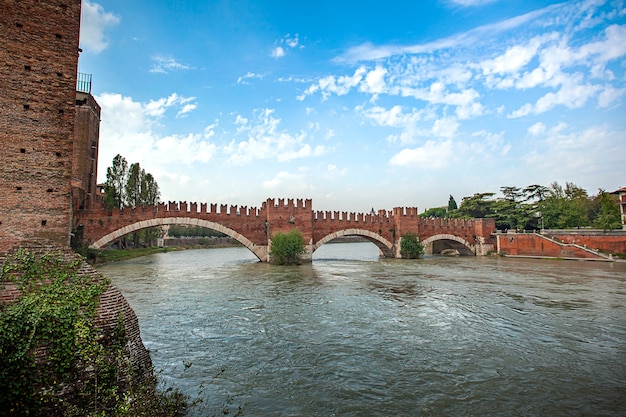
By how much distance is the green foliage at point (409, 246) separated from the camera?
2989 centimetres

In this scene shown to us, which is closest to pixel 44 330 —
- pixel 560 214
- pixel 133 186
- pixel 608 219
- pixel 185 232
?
pixel 133 186

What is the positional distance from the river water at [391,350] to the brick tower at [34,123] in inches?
120

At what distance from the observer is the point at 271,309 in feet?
34.4

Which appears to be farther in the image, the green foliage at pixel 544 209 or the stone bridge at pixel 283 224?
the green foliage at pixel 544 209

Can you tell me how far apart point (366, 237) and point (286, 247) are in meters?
8.31

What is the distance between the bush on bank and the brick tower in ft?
5.17

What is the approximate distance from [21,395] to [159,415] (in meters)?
1.33

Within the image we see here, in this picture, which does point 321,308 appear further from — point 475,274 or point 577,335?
point 475,274

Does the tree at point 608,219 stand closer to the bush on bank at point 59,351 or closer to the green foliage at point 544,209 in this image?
the green foliage at point 544,209

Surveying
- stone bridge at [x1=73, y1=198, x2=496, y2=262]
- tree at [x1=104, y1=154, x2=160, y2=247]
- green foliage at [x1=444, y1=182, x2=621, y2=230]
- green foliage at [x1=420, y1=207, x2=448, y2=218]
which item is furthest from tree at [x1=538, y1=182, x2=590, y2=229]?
tree at [x1=104, y1=154, x2=160, y2=247]

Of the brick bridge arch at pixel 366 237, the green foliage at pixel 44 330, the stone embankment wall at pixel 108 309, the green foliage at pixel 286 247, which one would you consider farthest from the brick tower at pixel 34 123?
the brick bridge arch at pixel 366 237

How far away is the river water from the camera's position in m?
4.94

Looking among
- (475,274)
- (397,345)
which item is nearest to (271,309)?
(397,345)

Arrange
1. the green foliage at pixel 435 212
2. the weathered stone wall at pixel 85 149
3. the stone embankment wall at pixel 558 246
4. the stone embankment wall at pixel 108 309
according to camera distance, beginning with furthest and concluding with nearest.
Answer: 1. the green foliage at pixel 435 212
2. the stone embankment wall at pixel 558 246
3. the weathered stone wall at pixel 85 149
4. the stone embankment wall at pixel 108 309
